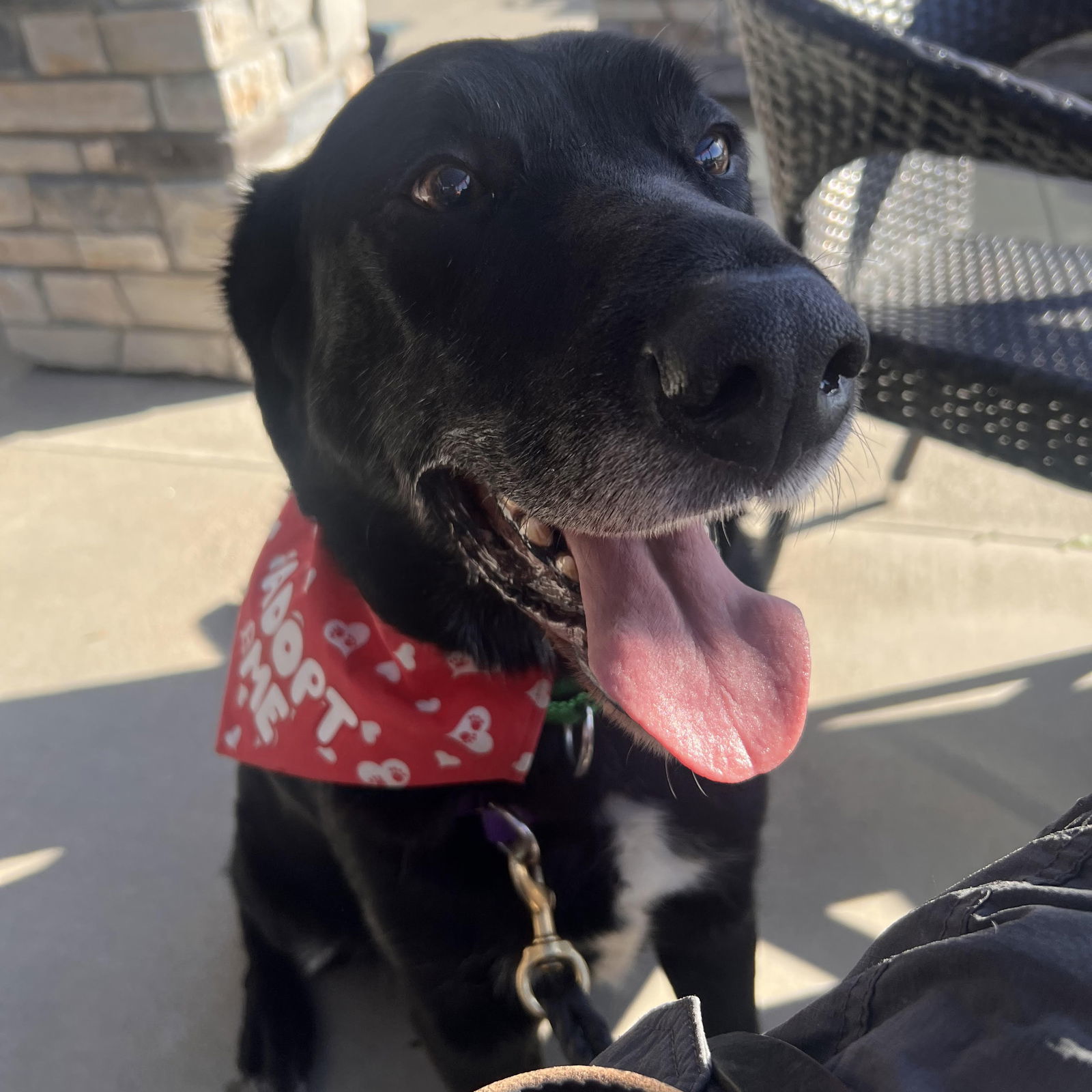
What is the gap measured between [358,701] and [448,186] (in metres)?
0.68

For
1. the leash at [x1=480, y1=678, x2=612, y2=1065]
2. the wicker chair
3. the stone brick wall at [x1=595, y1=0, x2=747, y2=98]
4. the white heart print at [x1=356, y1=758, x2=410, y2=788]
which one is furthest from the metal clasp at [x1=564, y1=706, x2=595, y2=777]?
the stone brick wall at [x1=595, y1=0, x2=747, y2=98]

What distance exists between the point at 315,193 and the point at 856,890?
146 cm

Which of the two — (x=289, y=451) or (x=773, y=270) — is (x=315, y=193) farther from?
(x=773, y=270)

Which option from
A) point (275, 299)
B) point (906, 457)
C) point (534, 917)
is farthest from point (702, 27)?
point (534, 917)

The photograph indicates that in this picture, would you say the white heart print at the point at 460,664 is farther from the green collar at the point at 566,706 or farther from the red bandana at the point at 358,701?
the green collar at the point at 566,706

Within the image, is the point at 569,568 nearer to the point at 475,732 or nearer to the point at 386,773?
the point at 475,732

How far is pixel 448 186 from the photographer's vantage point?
3.62 feet

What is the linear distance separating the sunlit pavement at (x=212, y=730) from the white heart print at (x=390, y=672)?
26.2 inches

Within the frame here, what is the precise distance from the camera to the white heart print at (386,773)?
1.20 metres

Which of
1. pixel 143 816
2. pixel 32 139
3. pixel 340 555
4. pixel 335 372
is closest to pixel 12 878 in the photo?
pixel 143 816

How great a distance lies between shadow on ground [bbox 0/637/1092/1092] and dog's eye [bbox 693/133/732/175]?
46.7 inches

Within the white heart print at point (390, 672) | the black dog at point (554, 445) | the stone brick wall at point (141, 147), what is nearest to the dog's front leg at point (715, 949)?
the black dog at point (554, 445)

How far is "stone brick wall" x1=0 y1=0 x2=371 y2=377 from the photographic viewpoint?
264 cm

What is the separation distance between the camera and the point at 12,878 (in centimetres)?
178
